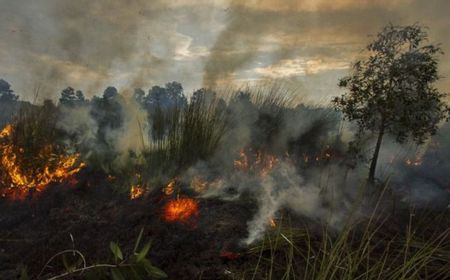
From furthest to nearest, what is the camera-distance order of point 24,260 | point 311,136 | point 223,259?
1. point 311,136
2. point 24,260
3. point 223,259

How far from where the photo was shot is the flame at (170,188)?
8164 millimetres

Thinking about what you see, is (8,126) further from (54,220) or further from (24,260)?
(24,260)

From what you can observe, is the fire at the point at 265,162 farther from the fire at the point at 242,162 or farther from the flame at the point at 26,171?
the flame at the point at 26,171

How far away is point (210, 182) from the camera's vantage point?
8.80m

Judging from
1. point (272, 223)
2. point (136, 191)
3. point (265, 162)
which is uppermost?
point (265, 162)

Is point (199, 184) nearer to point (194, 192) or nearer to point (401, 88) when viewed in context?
point (194, 192)

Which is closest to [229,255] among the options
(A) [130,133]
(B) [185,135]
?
(B) [185,135]

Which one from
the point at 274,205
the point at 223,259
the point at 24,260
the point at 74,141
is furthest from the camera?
the point at 74,141

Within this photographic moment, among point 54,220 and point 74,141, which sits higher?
point 74,141

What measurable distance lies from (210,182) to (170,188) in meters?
0.93

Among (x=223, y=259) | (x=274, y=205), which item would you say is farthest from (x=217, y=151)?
(x=223, y=259)

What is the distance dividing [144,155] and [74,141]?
2.35m

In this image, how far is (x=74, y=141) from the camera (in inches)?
428

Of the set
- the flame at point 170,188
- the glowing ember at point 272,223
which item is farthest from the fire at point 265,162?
the glowing ember at point 272,223
